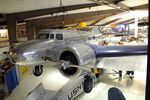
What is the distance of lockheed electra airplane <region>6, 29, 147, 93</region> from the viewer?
12.6 ft

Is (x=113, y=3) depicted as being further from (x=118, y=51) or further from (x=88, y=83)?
(x=88, y=83)

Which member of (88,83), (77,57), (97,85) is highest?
(77,57)

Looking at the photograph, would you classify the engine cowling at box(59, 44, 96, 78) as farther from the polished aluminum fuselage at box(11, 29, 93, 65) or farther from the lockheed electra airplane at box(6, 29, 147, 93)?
the polished aluminum fuselage at box(11, 29, 93, 65)

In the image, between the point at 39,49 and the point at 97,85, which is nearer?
the point at 39,49

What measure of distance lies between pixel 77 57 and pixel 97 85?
370 centimetres

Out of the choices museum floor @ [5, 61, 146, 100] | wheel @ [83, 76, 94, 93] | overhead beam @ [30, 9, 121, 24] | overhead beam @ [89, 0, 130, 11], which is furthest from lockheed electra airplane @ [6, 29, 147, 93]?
overhead beam @ [30, 9, 121, 24]

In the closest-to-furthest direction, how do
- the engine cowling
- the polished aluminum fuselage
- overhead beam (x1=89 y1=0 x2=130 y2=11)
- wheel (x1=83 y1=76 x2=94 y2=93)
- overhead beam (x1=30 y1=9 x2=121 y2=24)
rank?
the engine cowling → the polished aluminum fuselage → wheel (x1=83 y1=76 x2=94 y2=93) → overhead beam (x1=89 y1=0 x2=130 y2=11) → overhead beam (x1=30 y1=9 x2=121 y2=24)

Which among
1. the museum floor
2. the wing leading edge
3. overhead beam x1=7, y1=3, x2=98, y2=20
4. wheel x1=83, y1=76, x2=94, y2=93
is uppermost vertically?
overhead beam x1=7, y1=3, x2=98, y2=20

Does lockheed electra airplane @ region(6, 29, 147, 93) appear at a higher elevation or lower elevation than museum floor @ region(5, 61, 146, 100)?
higher

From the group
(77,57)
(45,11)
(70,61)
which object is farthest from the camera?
(45,11)

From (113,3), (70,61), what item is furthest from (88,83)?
(113,3)

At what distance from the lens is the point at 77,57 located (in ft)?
12.3

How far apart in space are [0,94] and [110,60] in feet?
12.8

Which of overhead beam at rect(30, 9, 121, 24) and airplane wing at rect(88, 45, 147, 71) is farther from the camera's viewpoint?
overhead beam at rect(30, 9, 121, 24)
